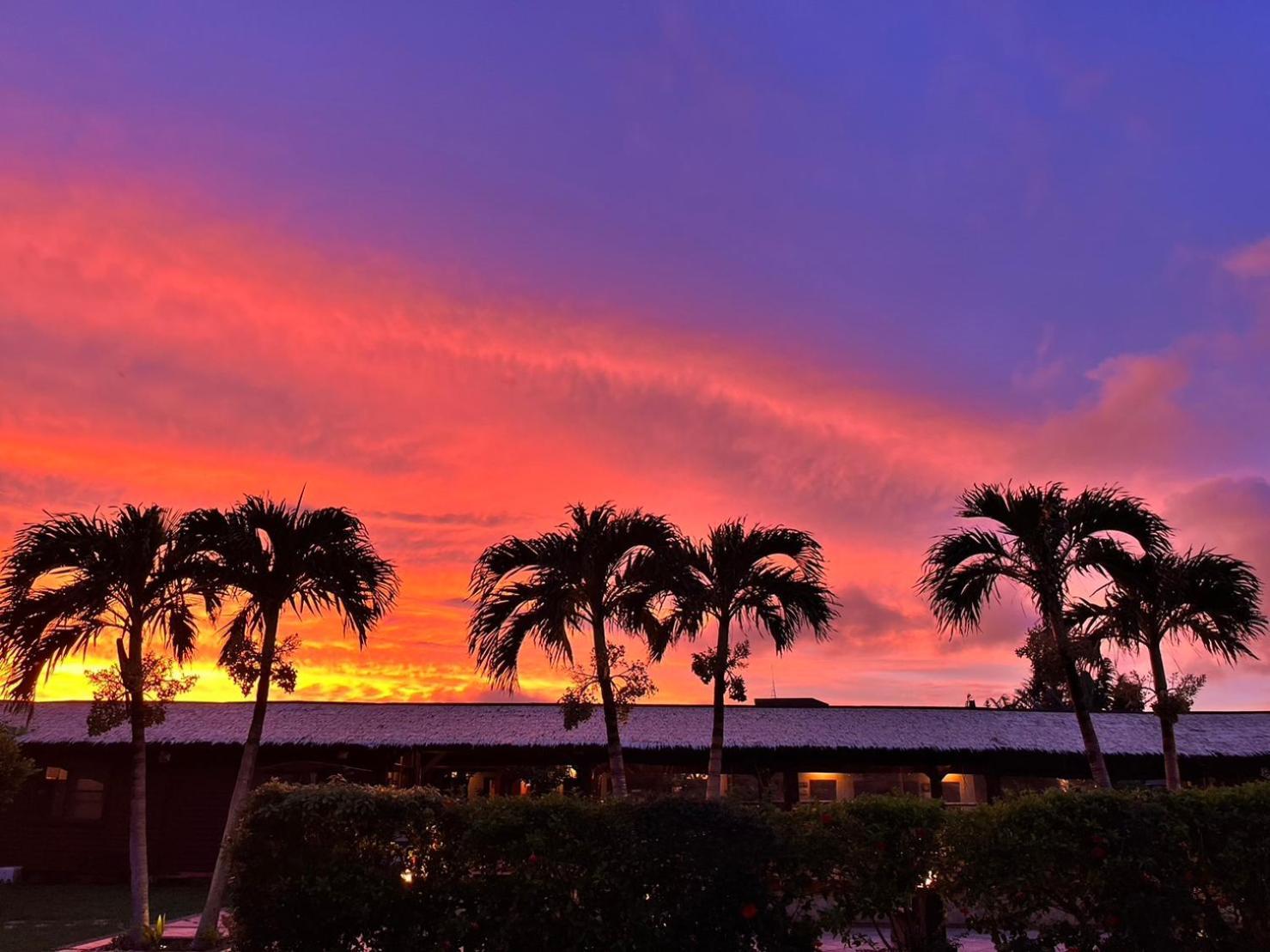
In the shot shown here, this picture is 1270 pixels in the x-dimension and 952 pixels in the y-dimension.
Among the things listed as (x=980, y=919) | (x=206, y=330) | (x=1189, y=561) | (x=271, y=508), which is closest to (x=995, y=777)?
(x=1189, y=561)

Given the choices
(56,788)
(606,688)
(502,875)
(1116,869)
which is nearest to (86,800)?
(56,788)

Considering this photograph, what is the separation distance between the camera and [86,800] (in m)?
22.6

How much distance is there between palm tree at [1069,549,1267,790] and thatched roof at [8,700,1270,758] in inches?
349

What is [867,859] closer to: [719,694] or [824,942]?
[824,942]

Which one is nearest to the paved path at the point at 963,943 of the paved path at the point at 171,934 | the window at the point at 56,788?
the paved path at the point at 171,934

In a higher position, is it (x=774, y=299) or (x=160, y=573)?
(x=774, y=299)

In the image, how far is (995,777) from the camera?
72.0 ft

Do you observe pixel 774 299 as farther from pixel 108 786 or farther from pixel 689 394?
pixel 108 786

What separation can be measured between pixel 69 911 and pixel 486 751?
28.9 ft

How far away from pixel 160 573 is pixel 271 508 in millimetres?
1546

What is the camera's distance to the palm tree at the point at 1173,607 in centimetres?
1245

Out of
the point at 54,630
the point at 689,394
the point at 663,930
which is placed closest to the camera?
the point at 663,930

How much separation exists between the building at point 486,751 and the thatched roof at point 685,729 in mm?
50

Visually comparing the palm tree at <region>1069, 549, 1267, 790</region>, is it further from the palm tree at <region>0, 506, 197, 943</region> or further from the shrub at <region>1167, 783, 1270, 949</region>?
the palm tree at <region>0, 506, 197, 943</region>
